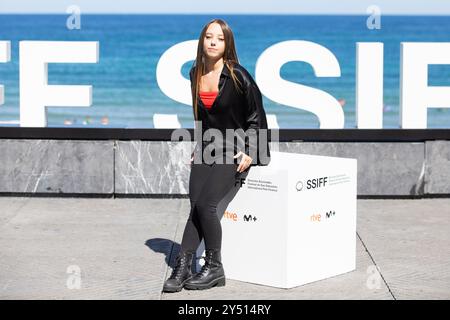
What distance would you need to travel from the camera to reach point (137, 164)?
35.6 feet

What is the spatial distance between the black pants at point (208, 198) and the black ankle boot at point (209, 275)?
71 mm

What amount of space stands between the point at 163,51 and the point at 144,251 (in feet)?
185

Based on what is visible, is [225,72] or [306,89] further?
[306,89]

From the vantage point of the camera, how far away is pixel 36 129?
10.9m

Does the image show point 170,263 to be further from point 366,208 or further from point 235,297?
point 366,208

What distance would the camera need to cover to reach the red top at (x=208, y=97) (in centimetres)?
717

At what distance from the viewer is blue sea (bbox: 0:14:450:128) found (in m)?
38.4

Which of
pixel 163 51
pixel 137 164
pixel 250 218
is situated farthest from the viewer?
pixel 163 51

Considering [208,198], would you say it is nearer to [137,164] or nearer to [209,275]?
[209,275]

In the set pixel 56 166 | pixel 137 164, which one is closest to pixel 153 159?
pixel 137 164

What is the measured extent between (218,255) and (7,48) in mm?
4769

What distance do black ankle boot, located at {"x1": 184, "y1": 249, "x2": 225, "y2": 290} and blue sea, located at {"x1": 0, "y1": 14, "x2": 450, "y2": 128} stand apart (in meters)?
25.6

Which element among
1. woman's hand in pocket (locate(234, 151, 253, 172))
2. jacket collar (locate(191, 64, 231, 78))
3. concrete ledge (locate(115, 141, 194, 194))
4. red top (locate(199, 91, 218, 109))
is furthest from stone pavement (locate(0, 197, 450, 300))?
jacket collar (locate(191, 64, 231, 78))

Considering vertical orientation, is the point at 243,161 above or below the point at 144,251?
above
